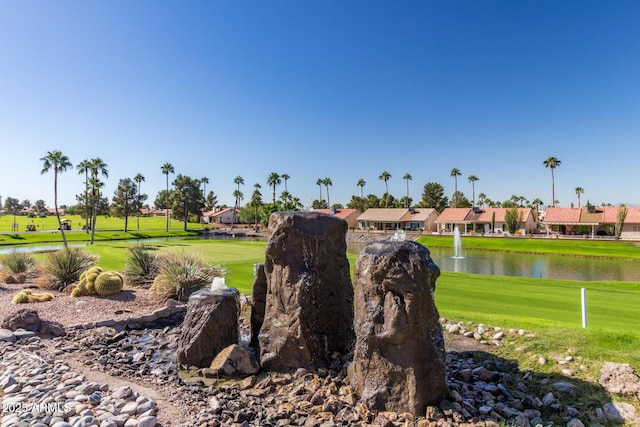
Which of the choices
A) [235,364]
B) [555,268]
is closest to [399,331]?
[235,364]

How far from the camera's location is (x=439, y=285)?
43.7 ft

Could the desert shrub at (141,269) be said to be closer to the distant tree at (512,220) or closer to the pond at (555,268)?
the pond at (555,268)

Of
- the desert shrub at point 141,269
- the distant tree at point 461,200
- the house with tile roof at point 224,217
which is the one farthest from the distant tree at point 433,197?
the desert shrub at point 141,269

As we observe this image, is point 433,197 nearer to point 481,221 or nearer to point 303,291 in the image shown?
point 481,221

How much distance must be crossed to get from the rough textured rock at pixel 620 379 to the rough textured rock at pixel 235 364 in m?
4.83

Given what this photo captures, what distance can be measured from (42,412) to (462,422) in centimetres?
492

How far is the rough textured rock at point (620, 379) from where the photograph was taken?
15.3 feet

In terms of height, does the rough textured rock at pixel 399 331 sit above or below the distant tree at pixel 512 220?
below

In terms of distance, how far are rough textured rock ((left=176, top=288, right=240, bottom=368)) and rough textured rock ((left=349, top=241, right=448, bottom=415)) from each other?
2.66 m

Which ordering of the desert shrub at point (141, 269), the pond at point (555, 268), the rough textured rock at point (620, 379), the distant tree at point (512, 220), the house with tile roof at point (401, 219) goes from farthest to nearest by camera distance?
1. the house with tile roof at point (401, 219)
2. the distant tree at point (512, 220)
3. the pond at point (555, 268)
4. the desert shrub at point (141, 269)
5. the rough textured rock at point (620, 379)

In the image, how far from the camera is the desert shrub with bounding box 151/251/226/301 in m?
10.5

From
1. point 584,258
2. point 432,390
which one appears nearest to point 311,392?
point 432,390

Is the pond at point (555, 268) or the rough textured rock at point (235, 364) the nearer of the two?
the rough textured rock at point (235, 364)

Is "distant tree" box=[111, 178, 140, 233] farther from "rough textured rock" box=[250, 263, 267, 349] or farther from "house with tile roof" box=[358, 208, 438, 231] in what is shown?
"rough textured rock" box=[250, 263, 267, 349]
